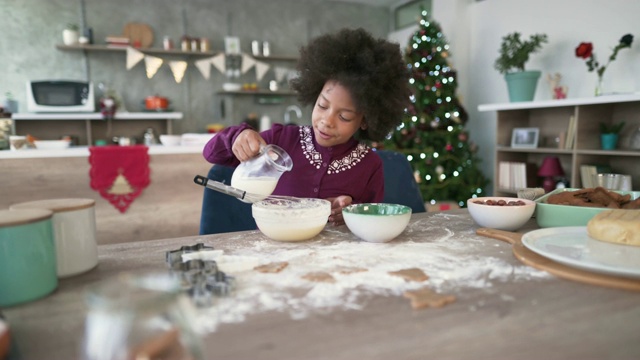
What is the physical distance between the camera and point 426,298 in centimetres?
62

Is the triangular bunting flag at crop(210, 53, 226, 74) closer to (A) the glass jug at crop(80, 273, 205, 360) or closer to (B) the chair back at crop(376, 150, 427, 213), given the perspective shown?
(B) the chair back at crop(376, 150, 427, 213)

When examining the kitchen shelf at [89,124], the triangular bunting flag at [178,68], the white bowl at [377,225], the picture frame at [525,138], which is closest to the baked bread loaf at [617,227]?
the white bowl at [377,225]

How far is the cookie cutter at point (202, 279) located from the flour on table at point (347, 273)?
0.02 meters

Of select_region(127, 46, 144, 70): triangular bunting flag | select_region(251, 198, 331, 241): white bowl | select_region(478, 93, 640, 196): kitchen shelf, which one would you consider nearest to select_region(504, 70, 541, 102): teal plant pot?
select_region(478, 93, 640, 196): kitchen shelf

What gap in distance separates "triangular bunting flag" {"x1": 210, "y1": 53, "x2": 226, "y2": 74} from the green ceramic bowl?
17.3 ft

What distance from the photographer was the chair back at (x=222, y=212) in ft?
4.34

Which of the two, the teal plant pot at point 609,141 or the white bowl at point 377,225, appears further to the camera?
the teal plant pot at point 609,141

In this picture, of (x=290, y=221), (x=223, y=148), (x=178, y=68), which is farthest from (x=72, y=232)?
(x=178, y=68)

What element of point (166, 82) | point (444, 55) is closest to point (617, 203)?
point (444, 55)

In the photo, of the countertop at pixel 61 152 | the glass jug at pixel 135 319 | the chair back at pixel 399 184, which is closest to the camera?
the glass jug at pixel 135 319

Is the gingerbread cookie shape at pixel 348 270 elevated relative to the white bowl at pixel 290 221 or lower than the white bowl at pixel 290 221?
lower

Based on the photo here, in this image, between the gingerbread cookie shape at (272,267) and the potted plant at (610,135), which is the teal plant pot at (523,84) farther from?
the gingerbread cookie shape at (272,267)

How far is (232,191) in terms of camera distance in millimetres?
1021

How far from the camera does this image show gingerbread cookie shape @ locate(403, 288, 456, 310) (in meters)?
0.60
